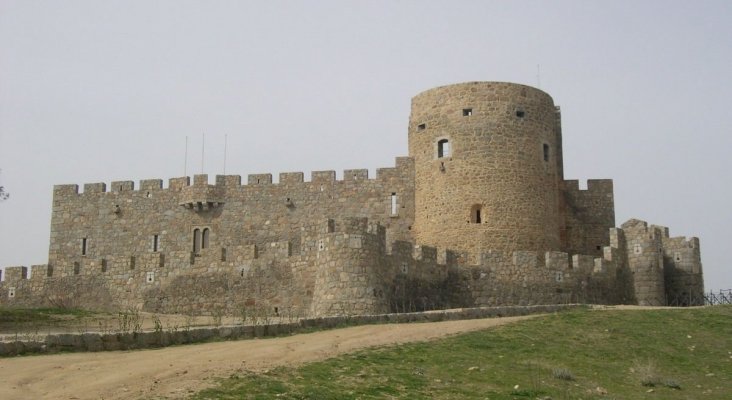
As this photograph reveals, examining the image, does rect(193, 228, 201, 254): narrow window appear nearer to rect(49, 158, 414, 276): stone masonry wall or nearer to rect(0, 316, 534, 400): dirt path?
rect(49, 158, 414, 276): stone masonry wall

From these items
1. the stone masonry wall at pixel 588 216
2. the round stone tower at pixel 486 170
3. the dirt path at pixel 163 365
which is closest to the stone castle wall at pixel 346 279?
the round stone tower at pixel 486 170

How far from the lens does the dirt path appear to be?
15.7 metres

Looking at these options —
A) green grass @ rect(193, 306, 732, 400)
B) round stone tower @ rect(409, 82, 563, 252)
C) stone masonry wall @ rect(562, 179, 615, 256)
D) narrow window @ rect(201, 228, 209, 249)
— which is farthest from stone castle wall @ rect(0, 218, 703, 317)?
narrow window @ rect(201, 228, 209, 249)

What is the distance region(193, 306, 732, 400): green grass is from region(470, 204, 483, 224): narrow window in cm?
909

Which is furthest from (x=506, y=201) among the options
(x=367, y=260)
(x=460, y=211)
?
(x=367, y=260)

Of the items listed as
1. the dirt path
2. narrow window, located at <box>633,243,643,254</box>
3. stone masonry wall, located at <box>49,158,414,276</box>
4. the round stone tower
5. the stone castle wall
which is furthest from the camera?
stone masonry wall, located at <box>49,158,414,276</box>

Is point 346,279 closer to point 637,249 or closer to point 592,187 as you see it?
point 637,249

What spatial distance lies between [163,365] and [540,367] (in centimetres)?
758

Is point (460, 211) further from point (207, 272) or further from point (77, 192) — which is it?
point (77, 192)

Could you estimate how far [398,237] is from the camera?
3750cm

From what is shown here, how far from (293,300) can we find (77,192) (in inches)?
656

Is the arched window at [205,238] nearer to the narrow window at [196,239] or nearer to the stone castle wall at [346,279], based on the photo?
the narrow window at [196,239]

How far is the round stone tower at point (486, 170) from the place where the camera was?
3516 cm

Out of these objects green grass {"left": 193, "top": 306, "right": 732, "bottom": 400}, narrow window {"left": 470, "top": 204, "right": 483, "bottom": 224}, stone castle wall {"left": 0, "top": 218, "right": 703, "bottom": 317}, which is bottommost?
green grass {"left": 193, "top": 306, "right": 732, "bottom": 400}
